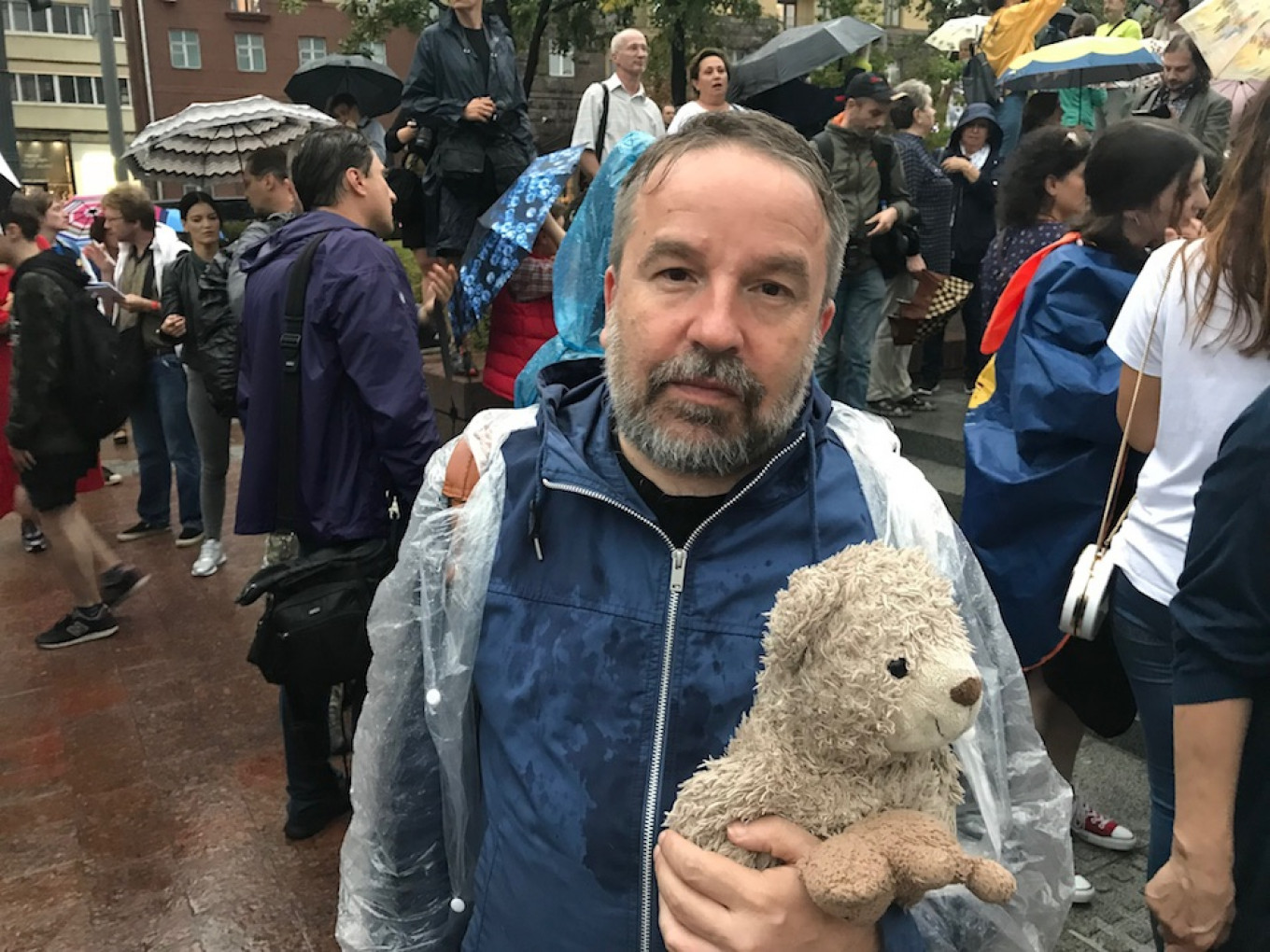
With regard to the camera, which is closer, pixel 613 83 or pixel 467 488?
pixel 467 488

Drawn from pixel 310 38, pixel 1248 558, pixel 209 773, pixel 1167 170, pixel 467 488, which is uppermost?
pixel 310 38

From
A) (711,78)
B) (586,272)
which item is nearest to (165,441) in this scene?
(711,78)

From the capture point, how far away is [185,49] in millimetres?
38500

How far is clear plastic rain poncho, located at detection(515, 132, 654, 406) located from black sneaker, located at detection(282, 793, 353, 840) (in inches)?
71.8

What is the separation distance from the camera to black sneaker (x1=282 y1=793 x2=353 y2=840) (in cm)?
365

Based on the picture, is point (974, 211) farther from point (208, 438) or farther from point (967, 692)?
point (967, 692)

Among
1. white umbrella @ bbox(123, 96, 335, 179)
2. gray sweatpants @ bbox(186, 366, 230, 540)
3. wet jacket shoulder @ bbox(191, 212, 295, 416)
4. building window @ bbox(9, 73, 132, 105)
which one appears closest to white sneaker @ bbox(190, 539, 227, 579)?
Answer: gray sweatpants @ bbox(186, 366, 230, 540)

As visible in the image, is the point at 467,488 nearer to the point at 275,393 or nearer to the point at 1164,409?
the point at 1164,409

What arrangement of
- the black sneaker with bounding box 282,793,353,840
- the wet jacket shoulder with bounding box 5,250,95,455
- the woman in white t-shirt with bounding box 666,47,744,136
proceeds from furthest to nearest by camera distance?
1. the woman in white t-shirt with bounding box 666,47,744,136
2. the wet jacket shoulder with bounding box 5,250,95,455
3. the black sneaker with bounding box 282,793,353,840

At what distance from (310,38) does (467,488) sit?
148ft

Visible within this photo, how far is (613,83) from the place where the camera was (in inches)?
261

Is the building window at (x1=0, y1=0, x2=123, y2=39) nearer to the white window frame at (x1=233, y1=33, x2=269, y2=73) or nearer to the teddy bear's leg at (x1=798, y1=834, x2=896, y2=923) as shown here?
the white window frame at (x1=233, y1=33, x2=269, y2=73)

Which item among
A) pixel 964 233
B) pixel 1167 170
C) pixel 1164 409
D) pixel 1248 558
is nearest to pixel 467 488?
pixel 1248 558

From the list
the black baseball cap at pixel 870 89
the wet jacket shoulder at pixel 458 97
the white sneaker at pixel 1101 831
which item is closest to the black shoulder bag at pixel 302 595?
the white sneaker at pixel 1101 831
